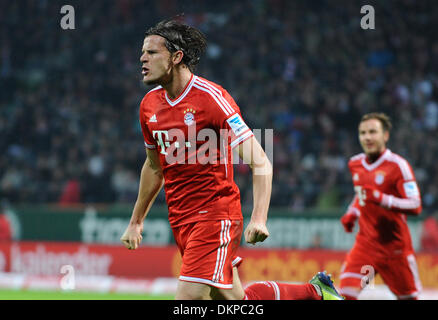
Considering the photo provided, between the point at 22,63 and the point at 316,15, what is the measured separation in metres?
8.00

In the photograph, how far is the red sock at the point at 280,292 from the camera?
533cm

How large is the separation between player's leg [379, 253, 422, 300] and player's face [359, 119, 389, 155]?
1.12 meters

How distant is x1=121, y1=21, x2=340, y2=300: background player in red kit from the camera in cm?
477

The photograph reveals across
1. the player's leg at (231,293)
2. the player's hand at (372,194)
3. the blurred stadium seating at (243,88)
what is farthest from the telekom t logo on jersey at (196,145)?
the blurred stadium seating at (243,88)

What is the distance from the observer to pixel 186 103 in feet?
16.4

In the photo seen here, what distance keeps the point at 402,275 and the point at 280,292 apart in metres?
2.26

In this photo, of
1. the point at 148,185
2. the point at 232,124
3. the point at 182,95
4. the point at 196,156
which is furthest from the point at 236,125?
the point at 148,185

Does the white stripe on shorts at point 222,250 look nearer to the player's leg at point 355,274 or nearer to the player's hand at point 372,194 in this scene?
the player's hand at point 372,194

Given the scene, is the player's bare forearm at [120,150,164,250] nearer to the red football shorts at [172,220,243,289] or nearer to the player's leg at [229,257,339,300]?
the red football shorts at [172,220,243,289]

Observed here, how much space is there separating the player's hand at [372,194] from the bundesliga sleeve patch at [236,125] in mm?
2625

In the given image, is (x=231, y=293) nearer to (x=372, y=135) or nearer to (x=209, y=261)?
(x=209, y=261)

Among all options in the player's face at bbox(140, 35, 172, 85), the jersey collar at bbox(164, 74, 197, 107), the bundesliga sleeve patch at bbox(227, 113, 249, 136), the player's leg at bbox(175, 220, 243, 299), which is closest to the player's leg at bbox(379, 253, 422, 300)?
the player's leg at bbox(175, 220, 243, 299)
